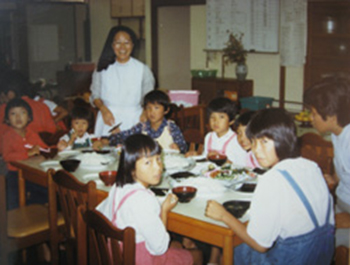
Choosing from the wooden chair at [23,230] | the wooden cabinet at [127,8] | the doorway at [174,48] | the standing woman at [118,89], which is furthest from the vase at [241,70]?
the wooden chair at [23,230]

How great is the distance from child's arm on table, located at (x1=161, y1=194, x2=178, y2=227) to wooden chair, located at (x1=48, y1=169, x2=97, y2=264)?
0.25 metres

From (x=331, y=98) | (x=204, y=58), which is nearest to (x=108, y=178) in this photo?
(x=331, y=98)

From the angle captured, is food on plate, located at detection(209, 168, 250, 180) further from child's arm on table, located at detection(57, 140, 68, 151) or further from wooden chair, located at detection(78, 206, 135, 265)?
child's arm on table, located at detection(57, 140, 68, 151)

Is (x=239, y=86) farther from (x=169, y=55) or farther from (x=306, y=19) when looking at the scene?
(x=169, y=55)

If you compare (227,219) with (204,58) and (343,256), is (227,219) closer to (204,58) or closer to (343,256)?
(343,256)

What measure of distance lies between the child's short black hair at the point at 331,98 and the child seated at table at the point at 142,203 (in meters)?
0.66

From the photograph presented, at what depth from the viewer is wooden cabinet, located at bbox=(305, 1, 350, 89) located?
144 inches

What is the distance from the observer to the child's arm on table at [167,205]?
5.00 feet

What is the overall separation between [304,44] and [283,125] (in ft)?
9.03

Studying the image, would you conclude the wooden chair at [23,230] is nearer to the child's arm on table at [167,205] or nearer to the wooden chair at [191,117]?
the child's arm on table at [167,205]

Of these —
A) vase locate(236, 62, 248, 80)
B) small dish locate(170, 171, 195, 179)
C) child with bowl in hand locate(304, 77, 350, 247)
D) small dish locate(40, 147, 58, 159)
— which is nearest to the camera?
child with bowl in hand locate(304, 77, 350, 247)

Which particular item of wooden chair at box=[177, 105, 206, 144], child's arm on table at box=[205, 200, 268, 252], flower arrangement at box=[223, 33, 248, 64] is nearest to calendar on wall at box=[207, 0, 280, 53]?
flower arrangement at box=[223, 33, 248, 64]

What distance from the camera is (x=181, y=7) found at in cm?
534

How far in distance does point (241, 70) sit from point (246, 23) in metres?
0.44
